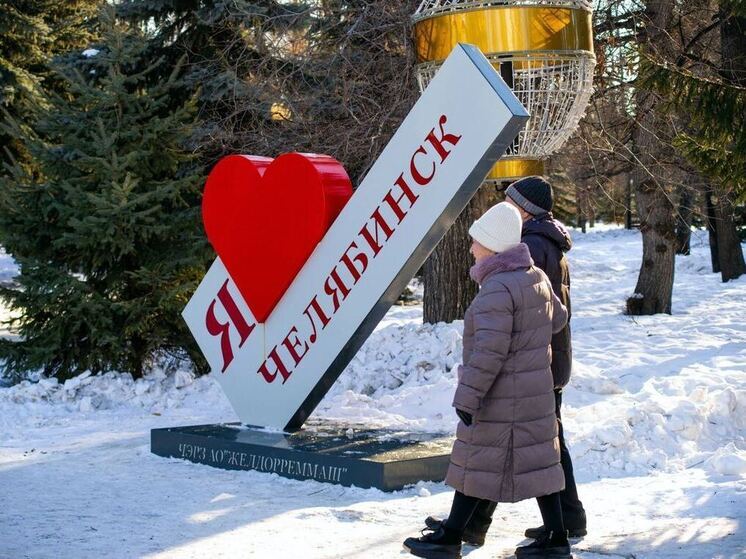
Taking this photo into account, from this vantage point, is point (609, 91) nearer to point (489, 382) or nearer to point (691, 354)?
point (691, 354)

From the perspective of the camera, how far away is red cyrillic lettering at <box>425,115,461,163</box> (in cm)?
615

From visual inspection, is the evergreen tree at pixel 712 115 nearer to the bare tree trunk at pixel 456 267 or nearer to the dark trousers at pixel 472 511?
the dark trousers at pixel 472 511

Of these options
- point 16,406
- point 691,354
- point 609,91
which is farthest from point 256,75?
point 691,354

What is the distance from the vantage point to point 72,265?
1115cm

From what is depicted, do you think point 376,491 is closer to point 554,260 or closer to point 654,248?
point 554,260

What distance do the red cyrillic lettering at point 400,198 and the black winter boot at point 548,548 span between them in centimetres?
251

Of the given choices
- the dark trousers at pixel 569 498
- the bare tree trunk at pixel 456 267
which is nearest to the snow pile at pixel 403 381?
the bare tree trunk at pixel 456 267

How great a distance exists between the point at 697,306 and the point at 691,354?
5554 millimetres

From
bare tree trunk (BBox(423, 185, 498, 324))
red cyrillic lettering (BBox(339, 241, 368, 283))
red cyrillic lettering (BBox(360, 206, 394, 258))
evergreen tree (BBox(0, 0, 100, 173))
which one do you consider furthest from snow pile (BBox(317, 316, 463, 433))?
evergreen tree (BBox(0, 0, 100, 173))

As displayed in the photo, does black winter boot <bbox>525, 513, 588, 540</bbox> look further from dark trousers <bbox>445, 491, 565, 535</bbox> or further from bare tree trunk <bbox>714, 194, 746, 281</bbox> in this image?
bare tree trunk <bbox>714, 194, 746, 281</bbox>

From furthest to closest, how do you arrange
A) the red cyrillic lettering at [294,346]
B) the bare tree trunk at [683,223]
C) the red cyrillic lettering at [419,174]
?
1. the bare tree trunk at [683,223]
2. the red cyrillic lettering at [294,346]
3. the red cyrillic lettering at [419,174]

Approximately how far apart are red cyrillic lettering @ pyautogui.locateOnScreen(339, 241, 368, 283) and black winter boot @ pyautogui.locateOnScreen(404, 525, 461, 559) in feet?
8.11

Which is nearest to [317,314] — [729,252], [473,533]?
[473,533]

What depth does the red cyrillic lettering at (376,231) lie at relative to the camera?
6.52 meters
